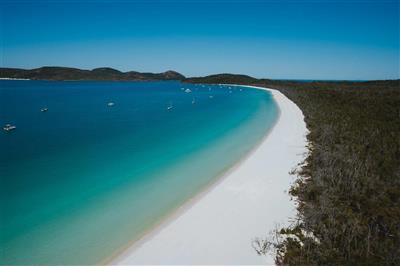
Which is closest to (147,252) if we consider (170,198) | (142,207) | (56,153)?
(142,207)

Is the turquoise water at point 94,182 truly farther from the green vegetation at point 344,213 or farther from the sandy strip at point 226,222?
the green vegetation at point 344,213

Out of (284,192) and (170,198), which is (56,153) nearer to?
(170,198)

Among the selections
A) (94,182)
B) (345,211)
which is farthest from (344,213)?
(94,182)

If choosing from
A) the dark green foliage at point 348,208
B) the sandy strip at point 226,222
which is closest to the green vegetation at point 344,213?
the dark green foliage at point 348,208

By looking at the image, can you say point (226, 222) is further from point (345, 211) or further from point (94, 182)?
point (94, 182)

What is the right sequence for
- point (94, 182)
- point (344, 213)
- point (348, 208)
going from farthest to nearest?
point (94, 182) < point (348, 208) < point (344, 213)

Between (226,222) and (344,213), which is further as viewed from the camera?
(226,222)

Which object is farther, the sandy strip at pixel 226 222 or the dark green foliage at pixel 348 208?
the sandy strip at pixel 226 222

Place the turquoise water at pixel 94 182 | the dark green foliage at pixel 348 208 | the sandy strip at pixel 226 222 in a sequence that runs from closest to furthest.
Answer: the dark green foliage at pixel 348 208, the sandy strip at pixel 226 222, the turquoise water at pixel 94 182
